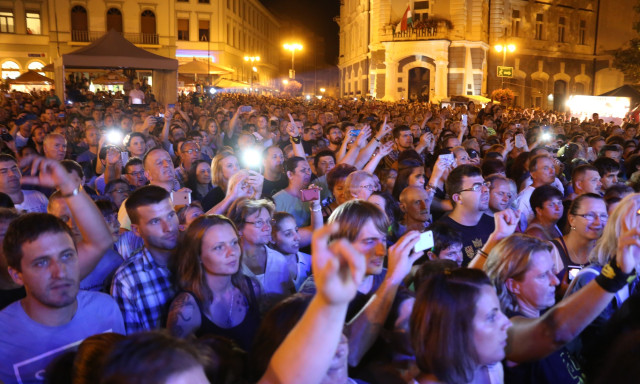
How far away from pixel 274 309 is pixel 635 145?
9353 millimetres

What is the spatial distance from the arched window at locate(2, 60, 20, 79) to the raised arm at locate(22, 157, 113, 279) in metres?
46.6

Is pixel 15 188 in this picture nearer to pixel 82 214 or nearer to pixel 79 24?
pixel 82 214

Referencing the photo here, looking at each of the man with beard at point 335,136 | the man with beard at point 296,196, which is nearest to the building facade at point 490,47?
the man with beard at point 335,136

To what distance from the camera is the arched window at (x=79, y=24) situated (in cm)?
4369

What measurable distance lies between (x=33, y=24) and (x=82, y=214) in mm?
47067

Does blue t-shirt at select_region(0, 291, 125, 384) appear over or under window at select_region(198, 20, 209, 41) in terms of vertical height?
under

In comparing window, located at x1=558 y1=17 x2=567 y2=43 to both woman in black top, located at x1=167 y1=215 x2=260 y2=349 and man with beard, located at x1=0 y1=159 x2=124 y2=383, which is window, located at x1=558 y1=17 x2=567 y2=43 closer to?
woman in black top, located at x1=167 y1=215 x2=260 y2=349

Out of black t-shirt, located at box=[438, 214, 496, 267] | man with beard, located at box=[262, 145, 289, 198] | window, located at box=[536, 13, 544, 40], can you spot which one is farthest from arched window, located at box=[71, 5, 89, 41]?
black t-shirt, located at box=[438, 214, 496, 267]

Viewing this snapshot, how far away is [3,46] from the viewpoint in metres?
42.3

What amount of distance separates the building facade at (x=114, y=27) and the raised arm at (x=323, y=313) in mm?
45902

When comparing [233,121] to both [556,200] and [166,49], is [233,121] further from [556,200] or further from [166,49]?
[166,49]

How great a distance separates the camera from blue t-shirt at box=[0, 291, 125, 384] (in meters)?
2.42

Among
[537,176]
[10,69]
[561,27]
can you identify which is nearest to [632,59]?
[561,27]

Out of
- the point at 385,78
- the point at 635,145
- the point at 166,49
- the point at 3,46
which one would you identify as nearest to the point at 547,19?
the point at 385,78
